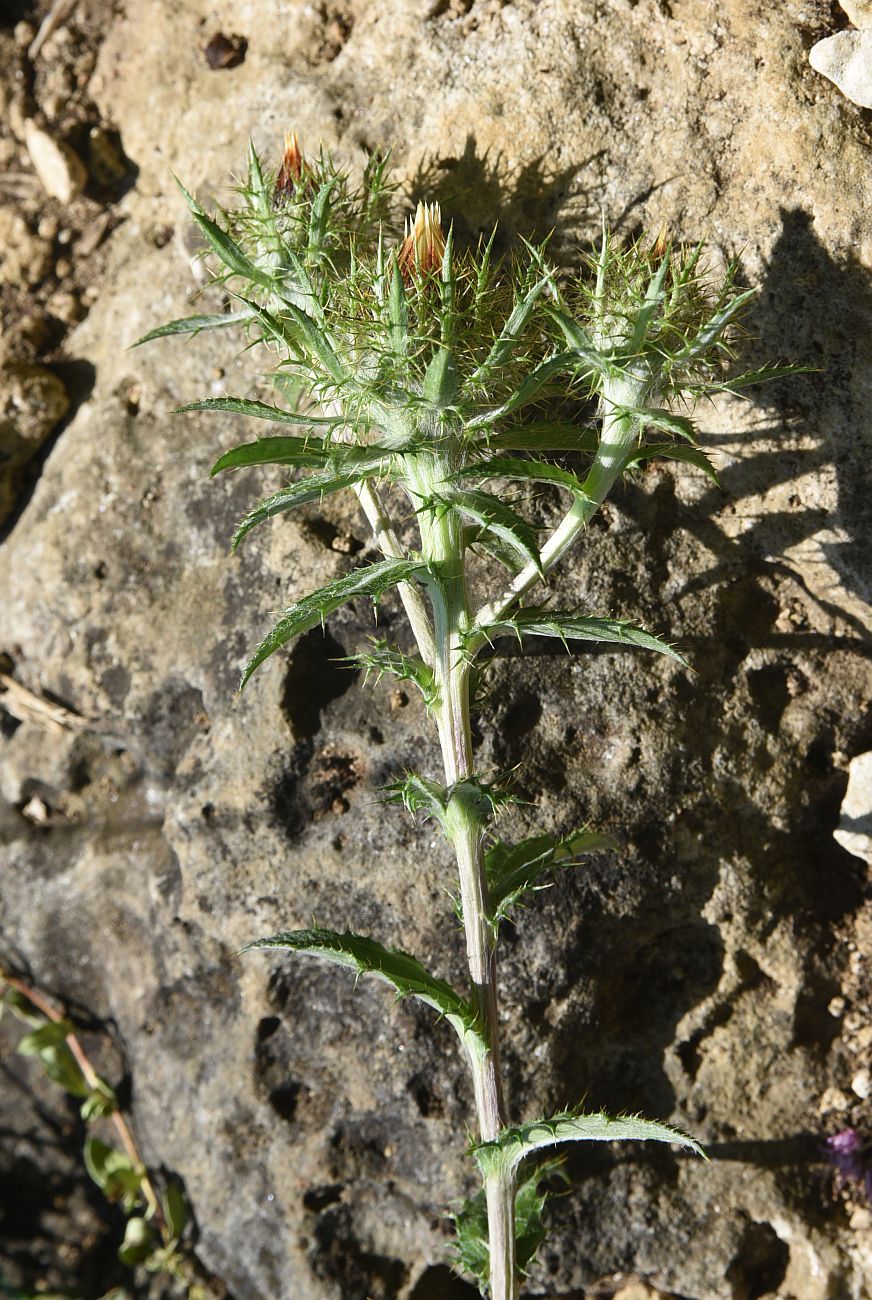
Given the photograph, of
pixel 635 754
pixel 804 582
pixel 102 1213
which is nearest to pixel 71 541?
pixel 635 754

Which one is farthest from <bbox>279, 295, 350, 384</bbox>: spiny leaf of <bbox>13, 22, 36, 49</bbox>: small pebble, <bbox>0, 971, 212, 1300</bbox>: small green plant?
<bbox>0, 971, 212, 1300</bbox>: small green plant

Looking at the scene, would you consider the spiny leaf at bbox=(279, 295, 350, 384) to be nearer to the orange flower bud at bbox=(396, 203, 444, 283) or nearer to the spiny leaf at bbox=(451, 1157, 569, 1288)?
the orange flower bud at bbox=(396, 203, 444, 283)

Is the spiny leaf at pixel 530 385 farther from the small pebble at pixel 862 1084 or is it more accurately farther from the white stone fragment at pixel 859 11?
Answer: the small pebble at pixel 862 1084

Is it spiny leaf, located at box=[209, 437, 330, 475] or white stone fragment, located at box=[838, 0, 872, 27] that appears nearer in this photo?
spiny leaf, located at box=[209, 437, 330, 475]

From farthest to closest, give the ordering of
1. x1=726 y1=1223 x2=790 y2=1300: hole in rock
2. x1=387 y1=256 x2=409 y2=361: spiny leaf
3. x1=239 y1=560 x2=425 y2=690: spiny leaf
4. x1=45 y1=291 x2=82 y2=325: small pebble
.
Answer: x1=45 y1=291 x2=82 y2=325: small pebble < x1=726 y1=1223 x2=790 y2=1300: hole in rock < x1=239 y1=560 x2=425 y2=690: spiny leaf < x1=387 y1=256 x2=409 y2=361: spiny leaf

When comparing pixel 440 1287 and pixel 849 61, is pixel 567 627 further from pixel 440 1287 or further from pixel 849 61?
pixel 440 1287

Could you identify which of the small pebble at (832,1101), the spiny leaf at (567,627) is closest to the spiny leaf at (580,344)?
the spiny leaf at (567,627)
